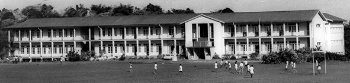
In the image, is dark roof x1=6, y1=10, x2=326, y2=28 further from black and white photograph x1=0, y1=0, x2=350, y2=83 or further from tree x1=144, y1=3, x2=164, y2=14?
tree x1=144, y1=3, x2=164, y2=14

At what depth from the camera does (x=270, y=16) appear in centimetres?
6925

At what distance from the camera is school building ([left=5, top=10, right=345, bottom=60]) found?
2675 inches

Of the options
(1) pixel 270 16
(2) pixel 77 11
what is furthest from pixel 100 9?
(1) pixel 270 16

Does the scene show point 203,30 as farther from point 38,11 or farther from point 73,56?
point 38,11

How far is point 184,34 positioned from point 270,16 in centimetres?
965

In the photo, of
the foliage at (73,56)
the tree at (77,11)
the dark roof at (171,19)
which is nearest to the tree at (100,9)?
A: the tree at (77,11)

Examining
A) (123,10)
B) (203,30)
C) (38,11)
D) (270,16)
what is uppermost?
(38,11)

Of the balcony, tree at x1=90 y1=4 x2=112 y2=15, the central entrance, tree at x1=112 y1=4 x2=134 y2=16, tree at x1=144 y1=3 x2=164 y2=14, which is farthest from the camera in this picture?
tree at x1=90 y1=4 x2=112 y2=15

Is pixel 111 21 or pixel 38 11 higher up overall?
pixel 38 11

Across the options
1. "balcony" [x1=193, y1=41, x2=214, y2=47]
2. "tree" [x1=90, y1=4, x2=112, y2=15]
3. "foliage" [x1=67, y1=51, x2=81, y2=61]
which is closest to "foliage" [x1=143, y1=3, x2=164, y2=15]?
"tree" [x1=90, y1=4, x2=112, y2=15]

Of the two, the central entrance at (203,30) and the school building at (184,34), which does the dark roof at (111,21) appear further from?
the central entrance at (203,30)

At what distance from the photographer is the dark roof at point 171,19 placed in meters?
67.7

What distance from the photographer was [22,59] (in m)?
76.9

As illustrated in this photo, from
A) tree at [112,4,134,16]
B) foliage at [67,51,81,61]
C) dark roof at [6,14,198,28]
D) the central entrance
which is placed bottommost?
foliage at [67,51,81,61]
